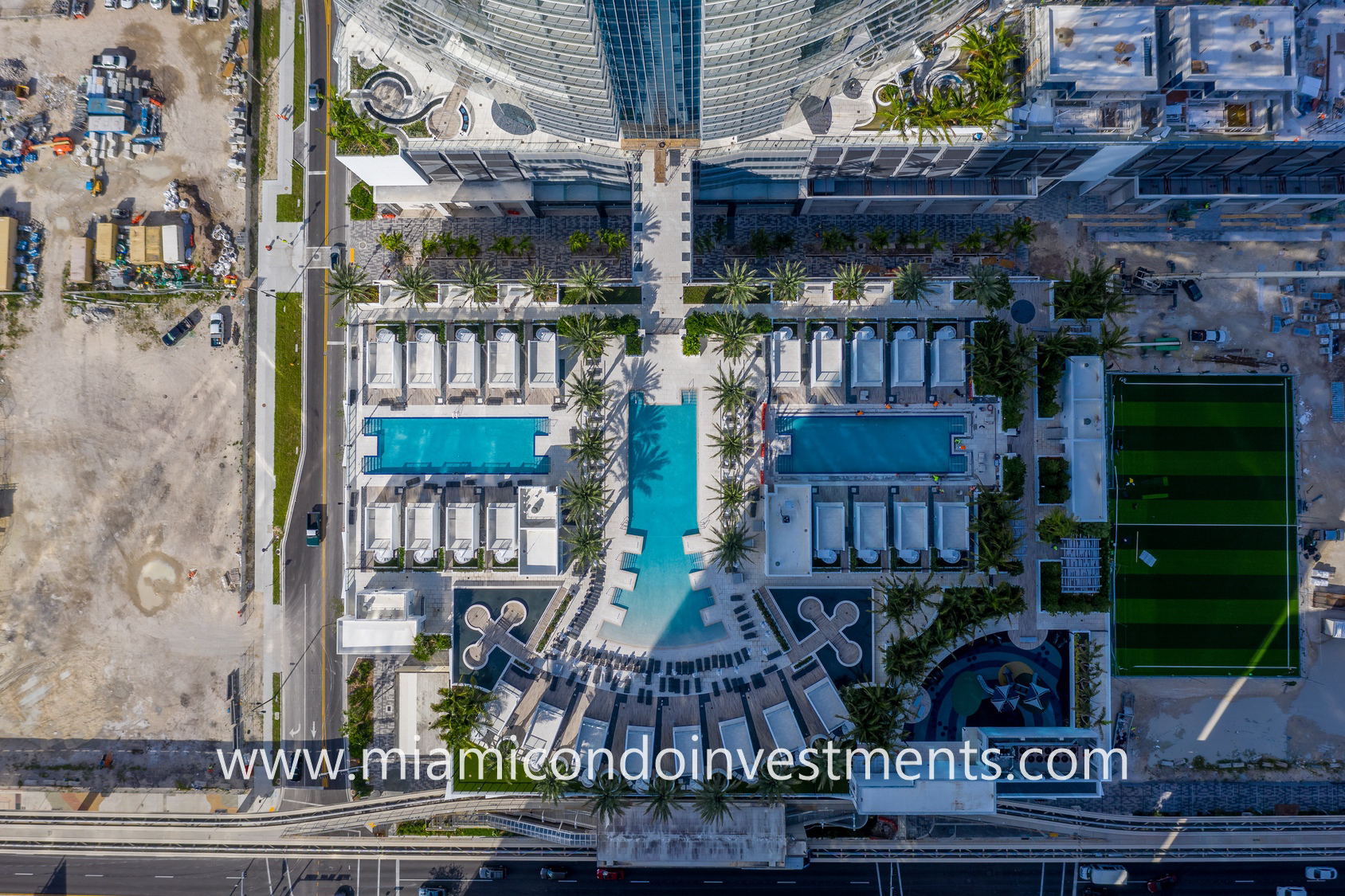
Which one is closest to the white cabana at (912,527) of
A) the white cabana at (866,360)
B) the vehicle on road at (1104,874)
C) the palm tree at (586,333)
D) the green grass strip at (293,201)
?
the white cabana at (866,360)

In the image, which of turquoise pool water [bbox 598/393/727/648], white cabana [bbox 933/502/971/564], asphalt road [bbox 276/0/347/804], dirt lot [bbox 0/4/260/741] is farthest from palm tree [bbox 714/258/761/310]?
dirt lot [bbox 0/4/260/741]

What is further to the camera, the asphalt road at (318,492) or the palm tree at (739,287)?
the asphalt road at (318,492)

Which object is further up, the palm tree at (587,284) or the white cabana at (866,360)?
the palm tree at (587,284)

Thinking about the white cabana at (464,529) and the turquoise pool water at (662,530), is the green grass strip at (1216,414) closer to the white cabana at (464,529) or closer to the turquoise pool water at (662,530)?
the turquoise pool water at (662,530)

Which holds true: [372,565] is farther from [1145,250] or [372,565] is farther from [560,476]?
[1145,250]

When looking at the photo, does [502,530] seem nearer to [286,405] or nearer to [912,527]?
[286,405]

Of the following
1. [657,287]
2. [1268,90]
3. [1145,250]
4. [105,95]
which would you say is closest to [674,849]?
[657,287]
